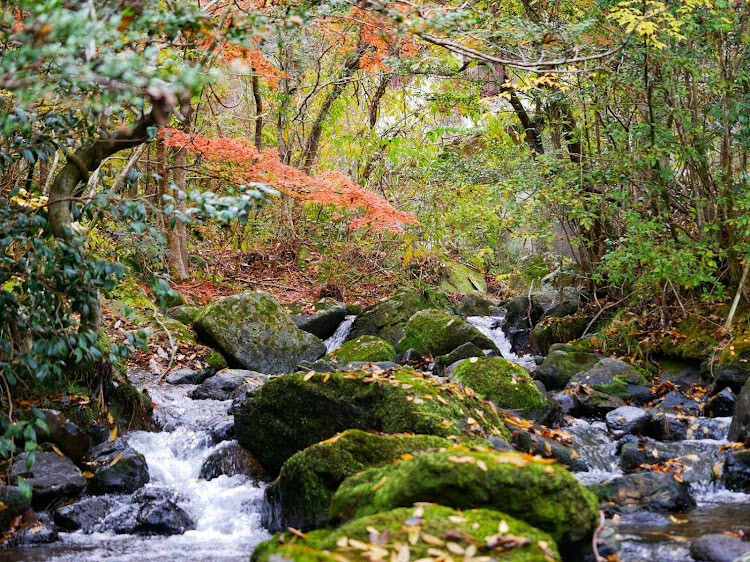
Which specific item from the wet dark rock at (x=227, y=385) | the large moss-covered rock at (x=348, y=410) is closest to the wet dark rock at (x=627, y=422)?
the large moss-covered rock at (x=348, y=410)

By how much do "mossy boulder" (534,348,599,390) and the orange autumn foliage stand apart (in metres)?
3.87

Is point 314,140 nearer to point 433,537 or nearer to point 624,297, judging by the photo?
point 624,297

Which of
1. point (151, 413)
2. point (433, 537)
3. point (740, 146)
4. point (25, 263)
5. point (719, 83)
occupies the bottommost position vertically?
point (151, 413)

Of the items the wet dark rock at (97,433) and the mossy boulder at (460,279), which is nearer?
the wet dark rock at (97,433)

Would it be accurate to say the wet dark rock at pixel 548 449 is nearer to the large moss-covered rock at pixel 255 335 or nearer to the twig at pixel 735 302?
the twig at pixel 735 302

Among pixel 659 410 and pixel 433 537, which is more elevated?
pixel 433 537

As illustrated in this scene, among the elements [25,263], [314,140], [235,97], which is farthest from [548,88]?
[235,97]

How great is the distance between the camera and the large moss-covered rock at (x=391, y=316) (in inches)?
483

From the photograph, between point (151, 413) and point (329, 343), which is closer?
point (151, 413)

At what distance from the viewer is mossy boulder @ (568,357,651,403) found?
8383mm

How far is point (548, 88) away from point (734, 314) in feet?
14.9

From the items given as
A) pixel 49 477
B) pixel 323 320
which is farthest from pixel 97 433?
pixel 323 320

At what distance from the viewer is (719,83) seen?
25.7 feet

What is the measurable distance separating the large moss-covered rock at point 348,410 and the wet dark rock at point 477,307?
9221mm
